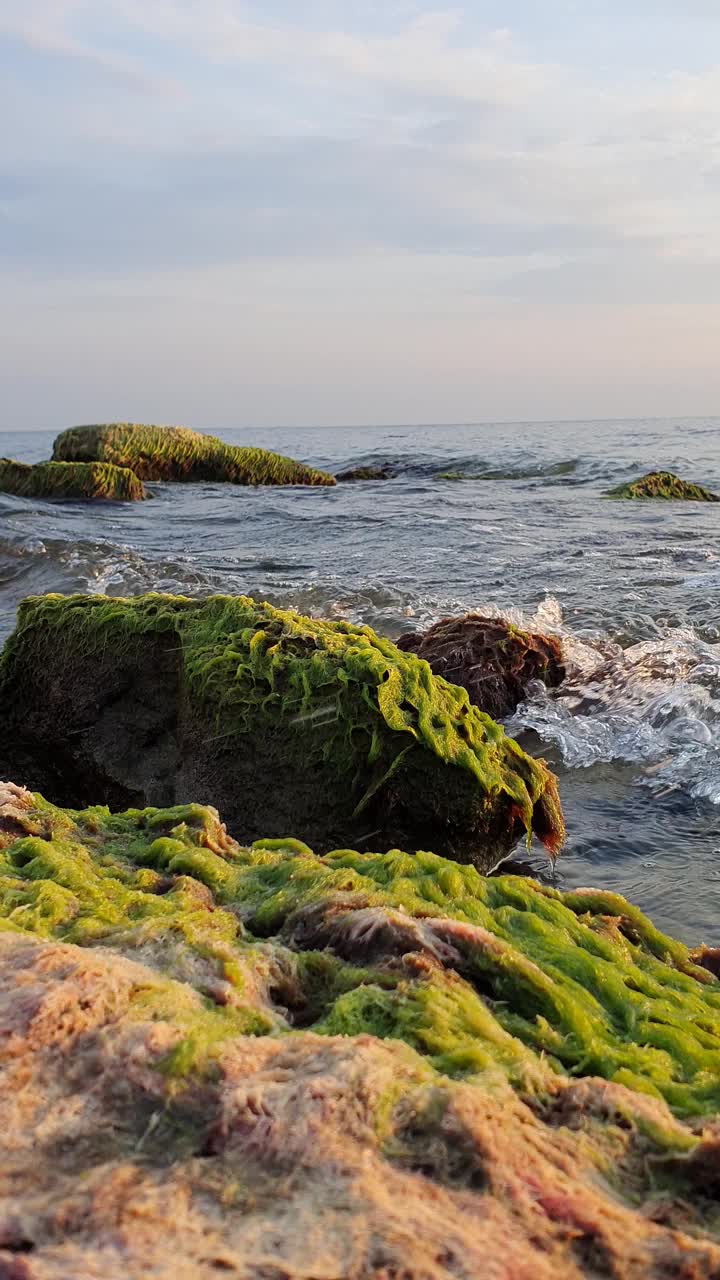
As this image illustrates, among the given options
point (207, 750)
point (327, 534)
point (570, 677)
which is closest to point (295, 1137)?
point (207, 750)

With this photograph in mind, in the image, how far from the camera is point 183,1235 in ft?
3.79

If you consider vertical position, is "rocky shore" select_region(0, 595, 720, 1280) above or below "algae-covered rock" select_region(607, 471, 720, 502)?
below

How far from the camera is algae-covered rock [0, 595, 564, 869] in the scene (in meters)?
3.95

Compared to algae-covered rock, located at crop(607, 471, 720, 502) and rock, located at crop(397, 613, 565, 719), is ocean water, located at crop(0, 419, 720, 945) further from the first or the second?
algae-covered rock, located at crop(607, 471, 720, 502)

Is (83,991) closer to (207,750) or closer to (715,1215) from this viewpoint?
(715,1215)

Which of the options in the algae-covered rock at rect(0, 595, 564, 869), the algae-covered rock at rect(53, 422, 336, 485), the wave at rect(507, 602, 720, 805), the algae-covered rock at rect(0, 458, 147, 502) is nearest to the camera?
the algae-covered rock at rect(0, 595, 564, 869)

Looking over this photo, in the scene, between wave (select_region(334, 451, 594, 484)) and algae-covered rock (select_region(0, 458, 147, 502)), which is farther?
wave (select_region(334, 451, 594, 484))

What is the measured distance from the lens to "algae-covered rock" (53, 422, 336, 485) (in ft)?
74.3

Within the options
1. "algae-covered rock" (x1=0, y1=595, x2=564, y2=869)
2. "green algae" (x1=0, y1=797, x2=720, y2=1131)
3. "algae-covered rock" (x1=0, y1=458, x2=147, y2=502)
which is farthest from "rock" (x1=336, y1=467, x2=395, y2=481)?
"green algae" (x1=0, y1=797, x2=720, y2=1131)

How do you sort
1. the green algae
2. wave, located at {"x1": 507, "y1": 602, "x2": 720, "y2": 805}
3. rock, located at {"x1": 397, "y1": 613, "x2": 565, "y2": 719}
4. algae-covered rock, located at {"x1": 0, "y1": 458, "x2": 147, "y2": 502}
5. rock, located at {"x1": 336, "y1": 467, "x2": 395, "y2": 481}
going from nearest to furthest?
the green algae < wave, located at {"x1": 507, "y1": 602, "x2": 720, "y2": 805} < rock, located at {"x1": 397, "y1": 613, "x2": 565, "y2": 719} < algae-covered rock, located at {"x1": 0, "y1": 458, "x2": 147, "y2": 502} < rock, located at {"x1": 336, "y1": 467, "x2": 395, "y2": 481}

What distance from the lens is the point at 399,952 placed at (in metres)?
2.05

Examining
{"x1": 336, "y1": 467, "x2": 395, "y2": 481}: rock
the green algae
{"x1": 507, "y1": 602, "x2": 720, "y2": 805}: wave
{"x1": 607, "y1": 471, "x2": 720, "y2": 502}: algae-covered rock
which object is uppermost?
{"x1": 336, "y1": 467, "x2": 395, "y2": 481}: rock

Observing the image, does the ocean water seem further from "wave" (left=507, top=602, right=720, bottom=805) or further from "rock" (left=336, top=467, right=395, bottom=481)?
"rock" (left=336, top=467, right=395, bottom=481)

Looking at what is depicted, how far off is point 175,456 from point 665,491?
12.3m
